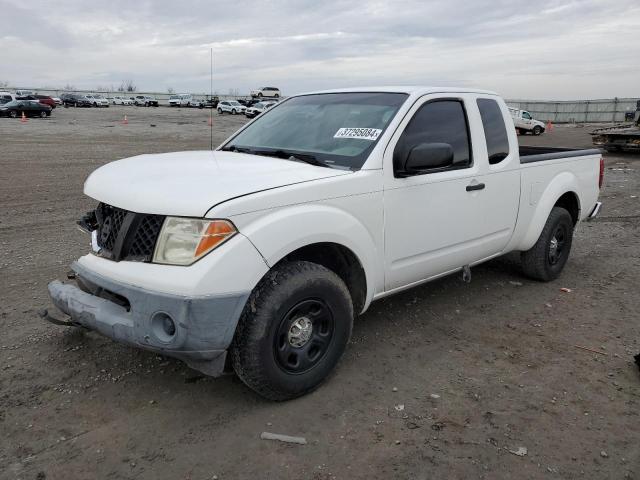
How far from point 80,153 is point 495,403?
16.2 m

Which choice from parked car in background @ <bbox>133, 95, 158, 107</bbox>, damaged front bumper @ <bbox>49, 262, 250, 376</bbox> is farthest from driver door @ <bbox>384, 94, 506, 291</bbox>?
parked car in background @ <bbox>133, 95, 158, 107</bbox>

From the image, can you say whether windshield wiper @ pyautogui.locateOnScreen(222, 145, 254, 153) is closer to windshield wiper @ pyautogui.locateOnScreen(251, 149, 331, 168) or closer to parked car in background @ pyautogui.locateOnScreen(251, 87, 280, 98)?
windshield wiper @ pyautogui.locateOnScreen(251, 149, 331, 168)

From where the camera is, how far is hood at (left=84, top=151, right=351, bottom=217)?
2871mm

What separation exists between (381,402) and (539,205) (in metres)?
2.87

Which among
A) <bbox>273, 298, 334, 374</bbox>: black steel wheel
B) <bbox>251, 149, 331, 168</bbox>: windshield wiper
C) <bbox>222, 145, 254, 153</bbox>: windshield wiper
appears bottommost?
<bbox>273, 298, 334, 374</bbox>: black steel wheel

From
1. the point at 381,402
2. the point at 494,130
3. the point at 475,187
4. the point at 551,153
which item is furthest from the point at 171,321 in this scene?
the point at 551,153

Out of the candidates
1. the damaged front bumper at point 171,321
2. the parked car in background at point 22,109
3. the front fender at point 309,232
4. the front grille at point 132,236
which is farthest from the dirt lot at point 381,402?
the parked car in background at point 22,109

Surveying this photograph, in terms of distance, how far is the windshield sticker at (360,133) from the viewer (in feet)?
12.3

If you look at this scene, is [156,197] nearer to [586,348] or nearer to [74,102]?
[586,348]

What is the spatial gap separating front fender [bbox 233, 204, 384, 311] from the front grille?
48cm

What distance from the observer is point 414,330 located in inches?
173

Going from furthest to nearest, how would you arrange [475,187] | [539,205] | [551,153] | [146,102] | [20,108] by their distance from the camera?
[146,102] → [20,108] → [551,153] → [539,205] → [475,187]

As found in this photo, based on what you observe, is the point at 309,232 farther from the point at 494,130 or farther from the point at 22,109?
the point at 22,109

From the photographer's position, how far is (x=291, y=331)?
3.21 metres
